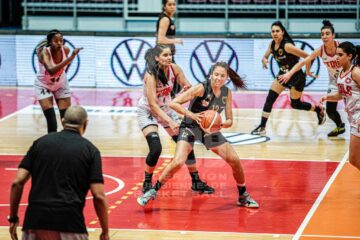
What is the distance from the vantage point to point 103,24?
22.4 m

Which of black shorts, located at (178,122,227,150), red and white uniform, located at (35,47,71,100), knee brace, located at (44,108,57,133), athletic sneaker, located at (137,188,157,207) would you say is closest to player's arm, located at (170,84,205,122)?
black shorts, located at (178,122,227,150)

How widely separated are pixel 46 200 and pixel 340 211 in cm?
469

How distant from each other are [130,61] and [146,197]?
1012 centimetres

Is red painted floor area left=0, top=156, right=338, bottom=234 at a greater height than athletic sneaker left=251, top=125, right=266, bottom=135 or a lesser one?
lesser

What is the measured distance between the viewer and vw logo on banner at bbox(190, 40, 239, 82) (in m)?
19.9

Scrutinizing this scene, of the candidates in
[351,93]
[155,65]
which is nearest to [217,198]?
[155,65]

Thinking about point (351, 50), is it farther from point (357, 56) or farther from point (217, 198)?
point (217, 198)

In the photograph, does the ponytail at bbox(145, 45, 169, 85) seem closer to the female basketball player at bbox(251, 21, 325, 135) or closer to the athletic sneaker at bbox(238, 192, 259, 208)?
the athletic sneaker at bbox(238, 192, 259, 208)

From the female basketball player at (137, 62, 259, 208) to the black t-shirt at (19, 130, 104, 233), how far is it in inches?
140

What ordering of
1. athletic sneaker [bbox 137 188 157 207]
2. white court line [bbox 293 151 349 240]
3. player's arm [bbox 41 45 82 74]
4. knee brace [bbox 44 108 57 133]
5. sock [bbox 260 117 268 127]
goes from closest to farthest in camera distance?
white court line [bbox 293 151 349 240] < athletic sneaker [bbox 137 188 157 207] < player's arm [bbox 41 45 82 74] < knee brace [bbox 44 108 57 133] < sock [bbox 260 117 268 127]

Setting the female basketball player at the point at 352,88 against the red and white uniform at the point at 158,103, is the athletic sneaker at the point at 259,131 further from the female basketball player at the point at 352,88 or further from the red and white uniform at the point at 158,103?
the female basketball player at the point at 352,88

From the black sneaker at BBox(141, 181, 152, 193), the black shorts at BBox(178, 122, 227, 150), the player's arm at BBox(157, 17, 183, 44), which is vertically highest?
the player's arm at BBox(157, 17, 183, 44)

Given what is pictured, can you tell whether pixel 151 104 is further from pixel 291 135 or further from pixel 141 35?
pixel 141 35

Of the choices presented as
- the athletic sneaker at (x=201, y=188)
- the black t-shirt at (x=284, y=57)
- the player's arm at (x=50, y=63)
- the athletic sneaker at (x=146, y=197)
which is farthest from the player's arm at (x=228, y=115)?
the black t-shirt at (x=284, y=57)
